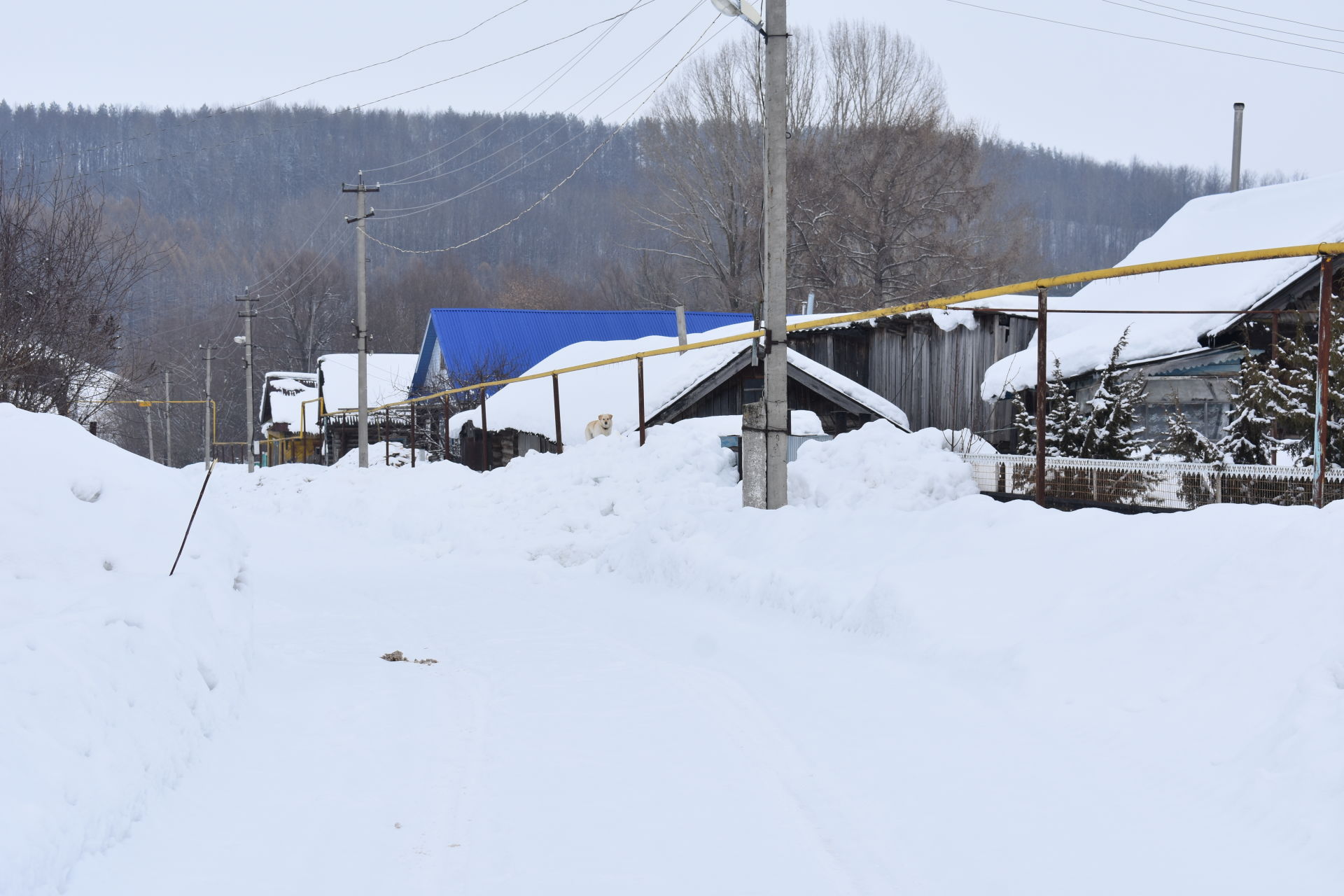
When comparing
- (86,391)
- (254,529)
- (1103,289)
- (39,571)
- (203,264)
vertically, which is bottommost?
(254,529)

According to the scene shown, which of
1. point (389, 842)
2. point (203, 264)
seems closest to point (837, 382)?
point (389, 842)

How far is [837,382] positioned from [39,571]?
16323 mm

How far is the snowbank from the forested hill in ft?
215

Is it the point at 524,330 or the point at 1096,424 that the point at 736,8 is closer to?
the point at 1096,424

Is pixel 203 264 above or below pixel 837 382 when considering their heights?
above

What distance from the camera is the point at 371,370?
5822 centimetres

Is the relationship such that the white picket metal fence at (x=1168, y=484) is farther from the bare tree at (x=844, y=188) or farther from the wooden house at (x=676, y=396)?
the bare tree at (x=844, y=188)

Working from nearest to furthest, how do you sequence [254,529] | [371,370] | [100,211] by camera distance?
[100,211], [254,529], [371,370]

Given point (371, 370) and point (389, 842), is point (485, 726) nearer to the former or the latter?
point (389, 842)

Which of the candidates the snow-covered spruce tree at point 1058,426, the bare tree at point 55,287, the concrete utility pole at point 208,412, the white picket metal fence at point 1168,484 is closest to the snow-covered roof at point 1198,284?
the snow-covered spruce tree at point 1058,426

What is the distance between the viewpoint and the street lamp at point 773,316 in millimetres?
11625

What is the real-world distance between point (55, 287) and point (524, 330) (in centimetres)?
3063

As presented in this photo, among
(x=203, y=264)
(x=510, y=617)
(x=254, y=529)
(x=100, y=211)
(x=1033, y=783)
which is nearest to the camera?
(x=1033, y=783)

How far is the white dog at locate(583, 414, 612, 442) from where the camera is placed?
1820cm
